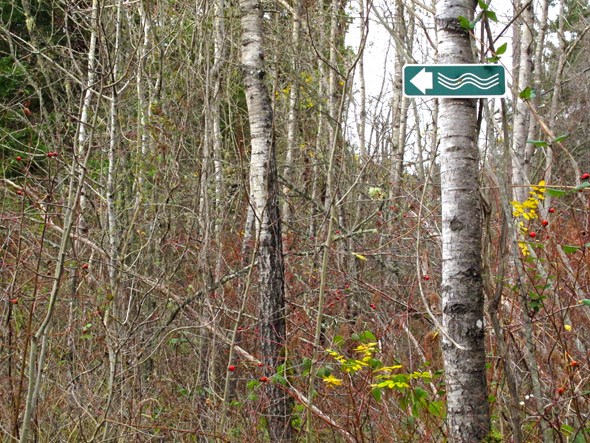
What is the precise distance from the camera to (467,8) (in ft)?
11.2

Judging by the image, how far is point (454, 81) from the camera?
127 inches

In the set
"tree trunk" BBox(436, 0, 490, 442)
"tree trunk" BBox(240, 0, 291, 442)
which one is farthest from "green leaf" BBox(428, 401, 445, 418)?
"tree trunk" BBox(240, 0, 291, 442)

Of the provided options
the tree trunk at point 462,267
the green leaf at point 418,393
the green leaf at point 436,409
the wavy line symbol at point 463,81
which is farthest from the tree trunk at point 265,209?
the wavy line symbol at point 463,81

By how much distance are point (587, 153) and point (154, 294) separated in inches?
681

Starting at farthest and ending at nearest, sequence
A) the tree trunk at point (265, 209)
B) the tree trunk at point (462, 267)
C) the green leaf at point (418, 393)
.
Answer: the tree trunk at point (265, 209) → the green leaf at point (418, 393) → the tree trunk at point (462, 267)

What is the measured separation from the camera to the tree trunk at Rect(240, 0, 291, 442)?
5.28 meters

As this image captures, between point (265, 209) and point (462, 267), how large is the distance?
7.50ft

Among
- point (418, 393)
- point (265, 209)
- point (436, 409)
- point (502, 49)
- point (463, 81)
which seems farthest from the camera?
point (265, 209)

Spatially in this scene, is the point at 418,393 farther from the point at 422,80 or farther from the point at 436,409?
the point at 422,80

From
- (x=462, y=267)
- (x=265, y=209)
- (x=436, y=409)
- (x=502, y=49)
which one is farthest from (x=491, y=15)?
(x=265, y=209)

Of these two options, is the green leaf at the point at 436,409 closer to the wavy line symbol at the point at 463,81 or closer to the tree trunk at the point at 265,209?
the tree trunk at the point at 265,209

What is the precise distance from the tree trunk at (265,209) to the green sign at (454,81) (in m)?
2.10

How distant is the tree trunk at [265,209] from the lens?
528cm

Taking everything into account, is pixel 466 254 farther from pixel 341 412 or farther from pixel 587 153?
pixel 587 153
